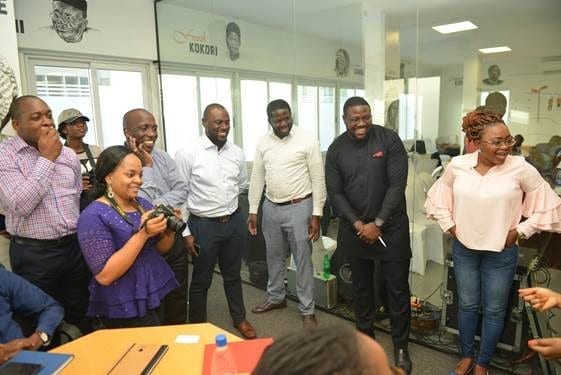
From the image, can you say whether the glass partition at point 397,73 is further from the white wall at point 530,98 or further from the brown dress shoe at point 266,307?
the brown dress shoe at point 266,307

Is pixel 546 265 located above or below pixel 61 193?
below

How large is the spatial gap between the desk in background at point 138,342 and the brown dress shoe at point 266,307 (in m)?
1.73

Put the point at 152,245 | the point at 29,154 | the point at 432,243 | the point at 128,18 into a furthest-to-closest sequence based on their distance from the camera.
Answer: the point at 128,18 < the point at 432,243 < the point at 29,154 < the point at 152,245

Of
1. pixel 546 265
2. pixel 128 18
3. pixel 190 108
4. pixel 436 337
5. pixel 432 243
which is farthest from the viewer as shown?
→ pixel 190 108

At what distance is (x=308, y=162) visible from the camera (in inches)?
110

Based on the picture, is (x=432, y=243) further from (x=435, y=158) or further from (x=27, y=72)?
(x=27, y=72)

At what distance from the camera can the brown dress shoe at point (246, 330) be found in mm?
2811

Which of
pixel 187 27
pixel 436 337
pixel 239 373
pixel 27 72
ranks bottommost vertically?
pixel 436 337

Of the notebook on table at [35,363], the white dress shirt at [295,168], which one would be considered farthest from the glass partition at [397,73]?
the notebook on table at [35,363]

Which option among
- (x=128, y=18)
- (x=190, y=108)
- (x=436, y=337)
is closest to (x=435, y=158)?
(x=436, y=337)

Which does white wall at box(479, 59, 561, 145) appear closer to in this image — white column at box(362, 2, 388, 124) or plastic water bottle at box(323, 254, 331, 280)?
white column at box(362, 2, 388, 124)


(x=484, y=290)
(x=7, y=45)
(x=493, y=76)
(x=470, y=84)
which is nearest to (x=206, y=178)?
(x=484, y=290)

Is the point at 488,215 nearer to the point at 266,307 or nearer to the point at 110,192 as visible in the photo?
the point at 110,192

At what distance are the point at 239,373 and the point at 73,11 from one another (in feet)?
12.2
